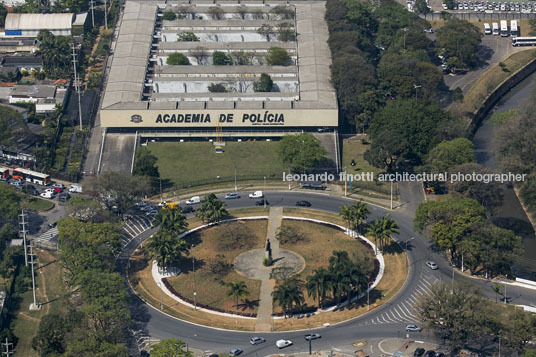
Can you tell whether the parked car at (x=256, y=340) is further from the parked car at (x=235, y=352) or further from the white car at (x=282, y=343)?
the parked car at (x=235, y=352)

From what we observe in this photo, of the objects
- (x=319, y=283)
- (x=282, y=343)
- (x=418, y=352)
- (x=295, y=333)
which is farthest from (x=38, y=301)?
(x=418, y=352)

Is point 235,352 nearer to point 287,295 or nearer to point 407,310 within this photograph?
point 287,295

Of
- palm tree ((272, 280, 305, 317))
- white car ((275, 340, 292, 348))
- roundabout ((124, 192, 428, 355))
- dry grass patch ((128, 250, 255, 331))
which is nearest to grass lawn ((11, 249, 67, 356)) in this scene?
dry grass patch ((128, 250, 255, 331))

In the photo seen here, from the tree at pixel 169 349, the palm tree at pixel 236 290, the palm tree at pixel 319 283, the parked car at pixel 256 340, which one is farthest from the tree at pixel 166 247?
the tree at pixel 169 349

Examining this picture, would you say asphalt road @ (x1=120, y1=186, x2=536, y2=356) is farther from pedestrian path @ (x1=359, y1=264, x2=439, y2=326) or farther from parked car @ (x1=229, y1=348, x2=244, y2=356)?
parked car @ (x1=229, y1=348, x2=244, y2=356)

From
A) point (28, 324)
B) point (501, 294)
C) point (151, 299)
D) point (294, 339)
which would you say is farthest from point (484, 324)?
point (28, 324)

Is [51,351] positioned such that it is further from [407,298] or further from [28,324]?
[407,298]
